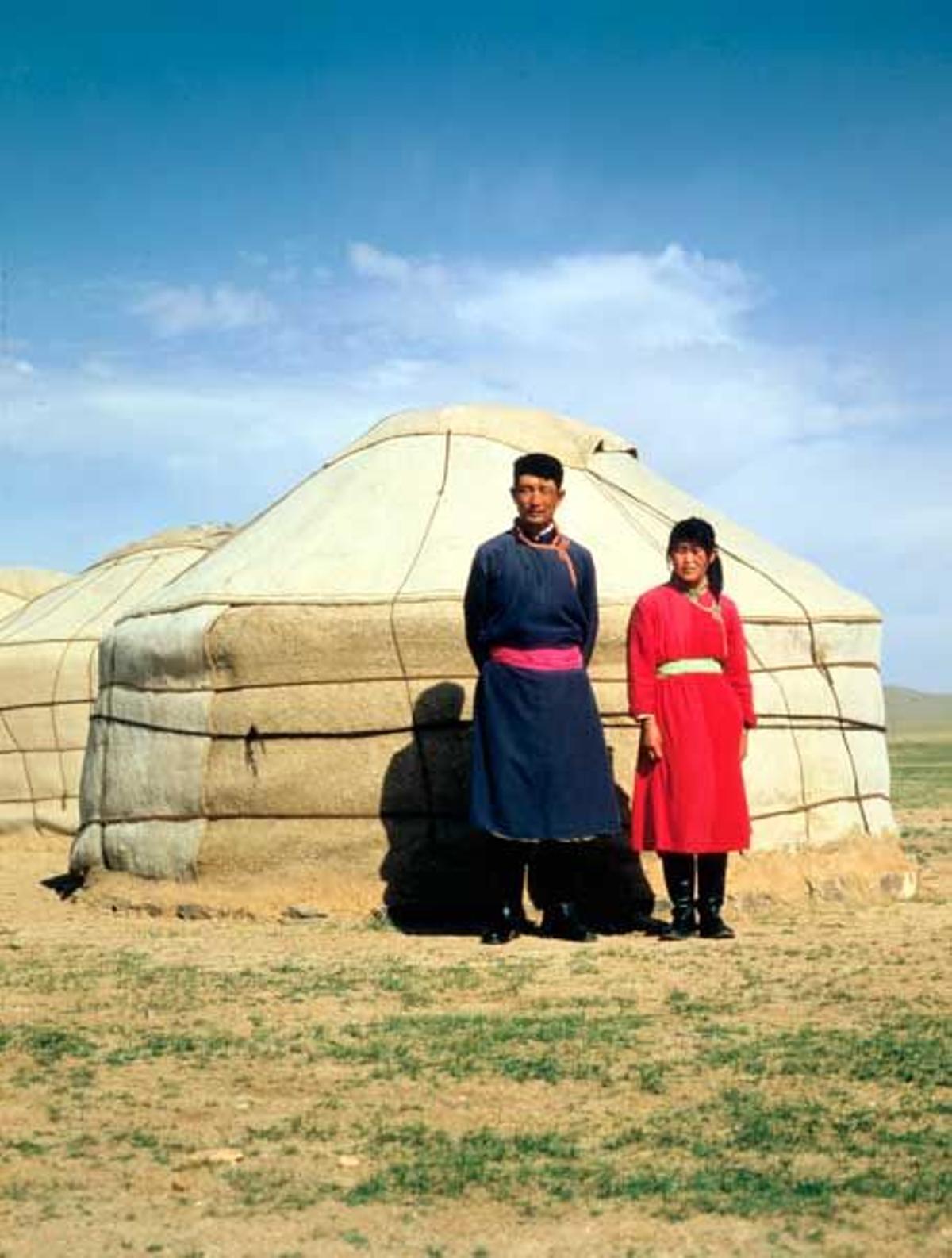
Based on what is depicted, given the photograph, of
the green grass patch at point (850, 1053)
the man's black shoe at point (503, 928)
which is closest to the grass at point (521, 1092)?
the green grass patch at point (850, 1053)

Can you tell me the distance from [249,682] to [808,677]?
2.04 metres

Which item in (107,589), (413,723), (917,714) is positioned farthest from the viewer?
(917,714)

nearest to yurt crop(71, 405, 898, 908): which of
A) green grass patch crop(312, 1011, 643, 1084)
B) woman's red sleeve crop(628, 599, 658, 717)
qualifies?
woman's red sleeve crop(628, 599, 658, 717)

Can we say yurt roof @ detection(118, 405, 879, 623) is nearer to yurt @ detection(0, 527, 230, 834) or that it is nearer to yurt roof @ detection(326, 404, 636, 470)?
yurt roof @ detection(326, 404, 636, 470)

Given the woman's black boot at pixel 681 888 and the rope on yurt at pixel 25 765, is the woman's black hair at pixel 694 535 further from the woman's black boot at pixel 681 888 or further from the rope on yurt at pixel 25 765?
the rope on yurt at pixel 25 765

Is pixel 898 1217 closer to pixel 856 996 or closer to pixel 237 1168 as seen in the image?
pixel 237 1168

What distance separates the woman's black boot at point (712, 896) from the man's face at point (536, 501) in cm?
113

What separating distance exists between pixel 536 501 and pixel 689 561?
511 mm

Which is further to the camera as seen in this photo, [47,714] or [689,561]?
[47,714]

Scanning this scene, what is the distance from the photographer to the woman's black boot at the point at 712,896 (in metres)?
5.28

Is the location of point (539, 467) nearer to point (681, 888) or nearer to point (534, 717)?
point (534, 717)

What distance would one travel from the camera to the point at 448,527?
6.52 m

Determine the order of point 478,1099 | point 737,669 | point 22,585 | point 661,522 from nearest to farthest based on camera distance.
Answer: point 478,1099 < point 737,669 < point 661,522 < point 22,585

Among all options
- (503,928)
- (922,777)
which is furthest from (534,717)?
(922,777)
